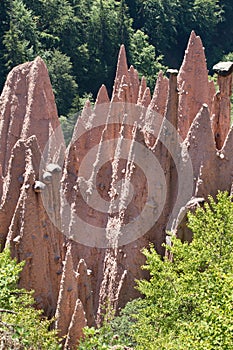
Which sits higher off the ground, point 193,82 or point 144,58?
point 144,58

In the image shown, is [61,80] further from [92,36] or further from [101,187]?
[101,187]

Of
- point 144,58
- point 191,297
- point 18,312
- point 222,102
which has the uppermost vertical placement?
point 144,58

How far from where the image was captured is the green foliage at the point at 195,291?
8.11 meters

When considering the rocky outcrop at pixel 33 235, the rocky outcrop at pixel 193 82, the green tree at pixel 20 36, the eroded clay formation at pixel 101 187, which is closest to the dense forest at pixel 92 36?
the green tree at pixel 20 36

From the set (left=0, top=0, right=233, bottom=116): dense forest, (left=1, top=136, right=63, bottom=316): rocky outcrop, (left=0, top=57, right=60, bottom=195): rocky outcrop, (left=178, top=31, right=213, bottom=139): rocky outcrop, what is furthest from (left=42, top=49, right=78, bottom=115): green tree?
(left=1, top=136, right=63, bottom=316): rocky outcrop

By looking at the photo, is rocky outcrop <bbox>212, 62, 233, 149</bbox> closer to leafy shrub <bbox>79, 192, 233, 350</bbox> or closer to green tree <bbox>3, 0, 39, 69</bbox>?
leafy shrub <bbox>79, 192, 233, 350</bbox>

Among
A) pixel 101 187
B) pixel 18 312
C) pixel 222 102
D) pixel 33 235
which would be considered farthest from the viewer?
pixel 101 187

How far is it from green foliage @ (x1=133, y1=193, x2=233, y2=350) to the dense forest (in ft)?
62.5

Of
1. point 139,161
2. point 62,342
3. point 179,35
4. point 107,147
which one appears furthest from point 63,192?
point 179,35

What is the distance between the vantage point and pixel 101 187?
13.1m

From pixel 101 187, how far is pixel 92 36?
823 inches

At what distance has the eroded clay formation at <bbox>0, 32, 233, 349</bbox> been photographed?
1077 cm

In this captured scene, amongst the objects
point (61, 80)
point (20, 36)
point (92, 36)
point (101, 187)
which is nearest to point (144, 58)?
point (92, 36)

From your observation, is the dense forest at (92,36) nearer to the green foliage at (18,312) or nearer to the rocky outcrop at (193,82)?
the rocky outcrop at (193,82)
